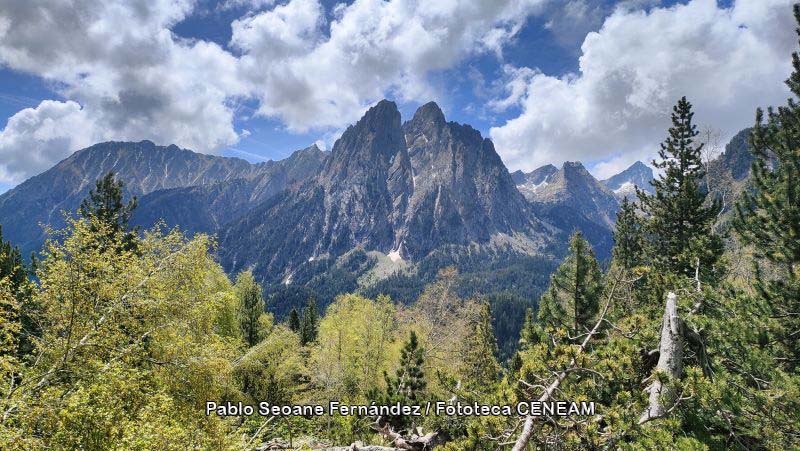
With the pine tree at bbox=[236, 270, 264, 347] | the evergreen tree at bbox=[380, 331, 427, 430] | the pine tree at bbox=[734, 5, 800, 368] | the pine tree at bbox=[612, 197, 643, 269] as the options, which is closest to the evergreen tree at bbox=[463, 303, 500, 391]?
the pine tree at bbox=[612, 197, 643, 269]

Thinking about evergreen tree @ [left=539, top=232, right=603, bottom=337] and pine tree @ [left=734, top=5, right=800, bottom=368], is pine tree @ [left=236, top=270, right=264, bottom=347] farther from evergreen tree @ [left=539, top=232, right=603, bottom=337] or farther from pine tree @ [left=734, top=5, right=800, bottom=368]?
pine tree @ [left=734, top=5, right=800, bottom=368]

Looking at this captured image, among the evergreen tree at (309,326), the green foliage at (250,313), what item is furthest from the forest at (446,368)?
the evergreen tree at (309,326)

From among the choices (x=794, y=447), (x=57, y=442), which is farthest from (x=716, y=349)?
(x=57, y=442)

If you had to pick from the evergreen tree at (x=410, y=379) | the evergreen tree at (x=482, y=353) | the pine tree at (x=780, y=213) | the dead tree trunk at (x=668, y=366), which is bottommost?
the evergreen tree at (x=482, y=353)

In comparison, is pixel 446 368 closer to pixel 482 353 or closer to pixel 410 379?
pixel 410 379

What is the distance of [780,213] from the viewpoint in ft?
47.0

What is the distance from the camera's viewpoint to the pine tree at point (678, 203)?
92.2 ft

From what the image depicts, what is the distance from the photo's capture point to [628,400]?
288 inches

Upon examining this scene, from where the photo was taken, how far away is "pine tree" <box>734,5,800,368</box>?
13.0m

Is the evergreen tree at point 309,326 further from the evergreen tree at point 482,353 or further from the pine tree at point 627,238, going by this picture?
the pine tree at point 627,238

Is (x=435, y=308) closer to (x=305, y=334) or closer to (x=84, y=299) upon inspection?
(x=305, y=334)

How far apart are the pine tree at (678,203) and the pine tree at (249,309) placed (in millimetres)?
32582

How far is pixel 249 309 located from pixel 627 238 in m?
41.8

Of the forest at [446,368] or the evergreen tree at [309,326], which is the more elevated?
the forest at [446,368]
